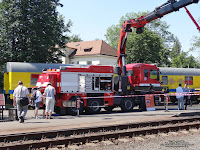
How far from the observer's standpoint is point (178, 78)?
2800 cm

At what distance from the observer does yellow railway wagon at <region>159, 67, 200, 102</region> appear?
2700 centimetres

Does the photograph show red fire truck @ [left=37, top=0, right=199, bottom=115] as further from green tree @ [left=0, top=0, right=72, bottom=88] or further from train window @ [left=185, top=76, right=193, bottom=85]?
green tree @ [left=0, top=0, right=72, bottom=88]

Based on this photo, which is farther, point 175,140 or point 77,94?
point 77,94

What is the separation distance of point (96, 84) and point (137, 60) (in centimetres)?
3512

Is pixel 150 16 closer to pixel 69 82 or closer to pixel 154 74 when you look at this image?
pixel 154 74

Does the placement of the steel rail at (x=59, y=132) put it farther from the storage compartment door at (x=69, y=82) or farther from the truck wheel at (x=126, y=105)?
the truck wheel at (x=126, y=105)

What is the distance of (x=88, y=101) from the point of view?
16594 mm

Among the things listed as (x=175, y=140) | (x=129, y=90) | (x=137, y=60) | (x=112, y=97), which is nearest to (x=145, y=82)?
(x=129, y=90)

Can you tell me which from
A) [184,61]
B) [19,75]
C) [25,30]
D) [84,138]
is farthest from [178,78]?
[184,61]

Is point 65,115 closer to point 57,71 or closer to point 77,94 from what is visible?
point 77,94

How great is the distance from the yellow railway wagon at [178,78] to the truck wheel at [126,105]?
28.4 ft

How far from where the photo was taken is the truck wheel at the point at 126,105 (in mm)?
18047

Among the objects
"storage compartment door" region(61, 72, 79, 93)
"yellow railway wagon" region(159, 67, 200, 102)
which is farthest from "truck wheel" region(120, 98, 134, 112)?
"yellow railway wagon" region(159, 67, 200, 102)

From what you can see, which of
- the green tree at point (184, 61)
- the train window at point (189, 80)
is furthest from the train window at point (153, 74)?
the green tree at point (184, 61)
